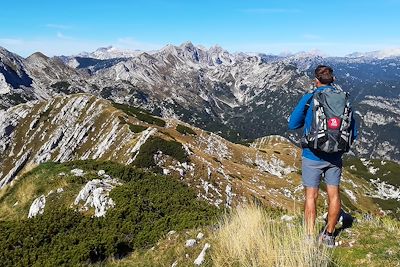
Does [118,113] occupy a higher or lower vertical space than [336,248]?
lower

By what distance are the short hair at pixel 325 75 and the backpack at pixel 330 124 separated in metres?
0.66

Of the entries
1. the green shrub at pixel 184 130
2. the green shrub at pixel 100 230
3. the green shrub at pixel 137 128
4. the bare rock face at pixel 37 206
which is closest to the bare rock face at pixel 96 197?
the green shrub at pixel 100 230

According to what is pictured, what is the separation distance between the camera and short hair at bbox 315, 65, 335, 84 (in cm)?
1031

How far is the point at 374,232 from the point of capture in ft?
38.1

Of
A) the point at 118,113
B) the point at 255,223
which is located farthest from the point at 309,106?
the point at 118,113

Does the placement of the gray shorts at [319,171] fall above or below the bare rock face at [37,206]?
above

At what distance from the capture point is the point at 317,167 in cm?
998

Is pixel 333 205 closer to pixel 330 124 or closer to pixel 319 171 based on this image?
pixel 319 171

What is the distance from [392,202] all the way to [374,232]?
150 metres

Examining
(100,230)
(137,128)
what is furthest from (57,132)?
(100,230)

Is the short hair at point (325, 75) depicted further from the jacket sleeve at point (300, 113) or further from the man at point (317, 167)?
the jacket sleeve at point (300, 113)

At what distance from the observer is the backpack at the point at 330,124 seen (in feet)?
30.9

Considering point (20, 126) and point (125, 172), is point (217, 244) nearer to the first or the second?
point (125, 172)

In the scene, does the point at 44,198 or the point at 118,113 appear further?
the point at 118,113
